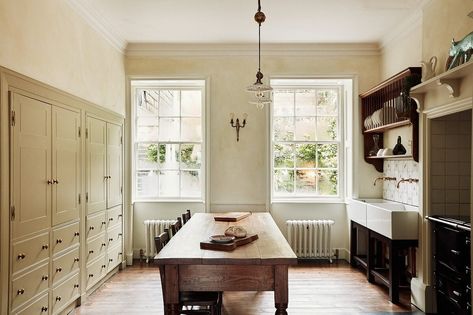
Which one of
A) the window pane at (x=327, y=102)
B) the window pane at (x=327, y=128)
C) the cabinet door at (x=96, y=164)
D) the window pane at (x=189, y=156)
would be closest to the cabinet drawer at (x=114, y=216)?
the cabinet door at (x=96, y=164)

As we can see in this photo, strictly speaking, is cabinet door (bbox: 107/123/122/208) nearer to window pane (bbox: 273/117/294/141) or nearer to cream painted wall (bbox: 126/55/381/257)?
cream painted wall (bbox: 126/55/381/257)

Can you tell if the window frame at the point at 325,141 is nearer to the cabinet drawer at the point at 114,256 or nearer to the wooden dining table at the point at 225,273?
the cabinet drawer at the point at 114,256

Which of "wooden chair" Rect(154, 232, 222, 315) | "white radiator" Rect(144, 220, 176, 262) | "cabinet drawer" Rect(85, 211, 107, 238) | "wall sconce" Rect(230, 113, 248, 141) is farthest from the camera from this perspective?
"wall sconce" Rect(230, 113, 248, 141)

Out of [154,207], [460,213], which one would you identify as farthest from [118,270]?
[460,213]

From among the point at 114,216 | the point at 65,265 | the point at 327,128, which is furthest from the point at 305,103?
the point at 65,265

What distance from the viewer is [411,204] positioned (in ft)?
14.4

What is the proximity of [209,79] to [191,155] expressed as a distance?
1162mm

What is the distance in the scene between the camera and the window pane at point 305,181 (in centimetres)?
577

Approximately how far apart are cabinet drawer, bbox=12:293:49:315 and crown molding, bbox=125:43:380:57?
3561 millimetres

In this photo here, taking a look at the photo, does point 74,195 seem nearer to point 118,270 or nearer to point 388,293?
point 118,270

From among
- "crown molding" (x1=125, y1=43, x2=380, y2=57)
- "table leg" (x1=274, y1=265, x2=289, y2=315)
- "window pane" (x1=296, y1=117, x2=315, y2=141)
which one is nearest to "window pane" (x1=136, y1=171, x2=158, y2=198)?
"crown molding" (x1=125, y1=43, x2=380, y2=57)

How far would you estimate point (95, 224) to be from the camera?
4281mm

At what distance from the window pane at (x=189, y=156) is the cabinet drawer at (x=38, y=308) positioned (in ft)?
9.36

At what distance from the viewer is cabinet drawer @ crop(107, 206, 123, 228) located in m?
4.73
